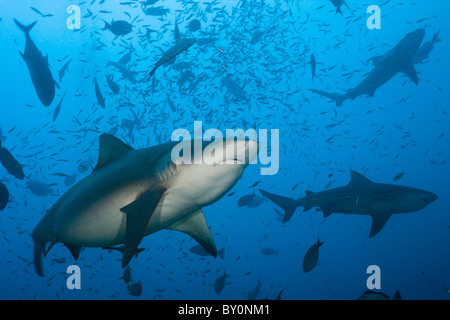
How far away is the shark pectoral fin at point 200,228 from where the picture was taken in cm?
310

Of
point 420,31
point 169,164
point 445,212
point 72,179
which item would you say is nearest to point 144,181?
point 169,164

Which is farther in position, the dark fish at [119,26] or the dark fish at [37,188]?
the dark fish at [37,188]

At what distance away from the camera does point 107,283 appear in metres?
42.2

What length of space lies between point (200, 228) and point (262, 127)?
27.7 m

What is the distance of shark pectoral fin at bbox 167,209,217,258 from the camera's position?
3.10m

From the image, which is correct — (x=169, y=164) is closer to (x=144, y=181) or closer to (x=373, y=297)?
(x=144, y=181)

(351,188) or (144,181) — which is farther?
(351,188)

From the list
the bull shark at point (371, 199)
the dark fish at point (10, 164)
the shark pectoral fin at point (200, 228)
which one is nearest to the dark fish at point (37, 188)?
the dark fish at point (10, 164)

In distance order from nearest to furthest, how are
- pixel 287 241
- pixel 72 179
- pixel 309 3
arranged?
pixel 72 179
pixel 309 3
pixel 287 241

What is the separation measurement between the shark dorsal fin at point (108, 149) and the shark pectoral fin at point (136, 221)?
0.98 meters

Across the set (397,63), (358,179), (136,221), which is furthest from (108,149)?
(397,63)

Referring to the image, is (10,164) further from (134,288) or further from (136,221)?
(136,221)

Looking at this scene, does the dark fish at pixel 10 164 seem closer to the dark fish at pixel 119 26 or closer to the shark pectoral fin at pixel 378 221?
the dark fish at pixel 119 26
